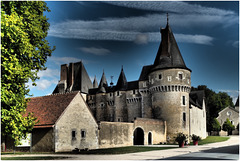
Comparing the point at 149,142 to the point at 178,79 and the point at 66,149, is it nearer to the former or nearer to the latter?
the point at 178,79

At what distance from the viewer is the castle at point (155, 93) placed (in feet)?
150

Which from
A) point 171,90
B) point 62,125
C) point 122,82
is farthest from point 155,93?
point 62,125

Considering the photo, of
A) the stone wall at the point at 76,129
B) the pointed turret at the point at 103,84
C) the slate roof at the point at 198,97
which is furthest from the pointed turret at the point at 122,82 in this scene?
the stone wall at the point at 76,129

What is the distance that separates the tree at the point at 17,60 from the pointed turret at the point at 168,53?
32.1 m

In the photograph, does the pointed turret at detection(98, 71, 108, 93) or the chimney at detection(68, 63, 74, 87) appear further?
the chimney at detection(68, 63, 74, 87)

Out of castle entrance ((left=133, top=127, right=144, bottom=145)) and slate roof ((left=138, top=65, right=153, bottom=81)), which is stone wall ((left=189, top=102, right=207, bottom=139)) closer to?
castle entrance ((left=133, top=127, right=144, bottom=145))

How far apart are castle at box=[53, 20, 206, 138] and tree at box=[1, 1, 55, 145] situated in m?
29.4

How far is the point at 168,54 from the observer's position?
47188 mm

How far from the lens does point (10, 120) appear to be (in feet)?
45.6

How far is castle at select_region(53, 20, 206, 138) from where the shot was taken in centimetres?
4569

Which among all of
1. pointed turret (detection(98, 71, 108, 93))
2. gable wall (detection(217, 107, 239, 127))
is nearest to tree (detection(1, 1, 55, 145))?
pointed turret (detection(98, 71, 108, 93))

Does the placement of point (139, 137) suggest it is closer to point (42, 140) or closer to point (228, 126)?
point (42, 140)

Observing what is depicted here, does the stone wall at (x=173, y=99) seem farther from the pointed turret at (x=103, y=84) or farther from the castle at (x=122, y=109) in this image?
the pointed turret at (x=103, y=84)

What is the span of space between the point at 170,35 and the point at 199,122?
1947cm
